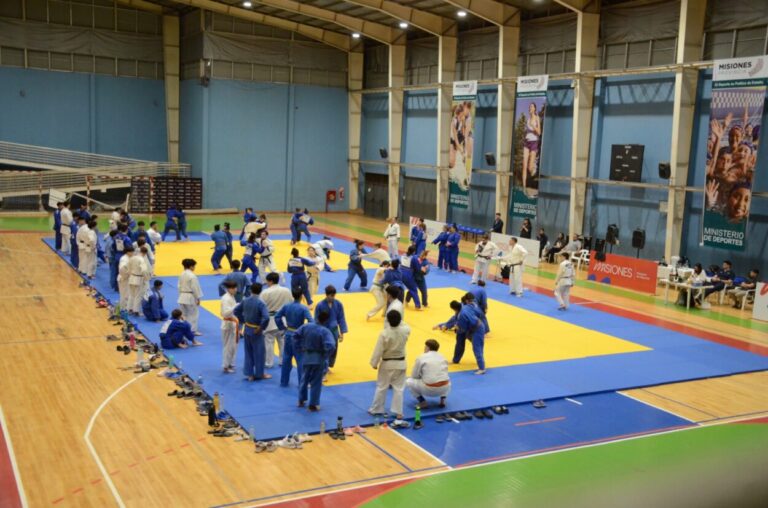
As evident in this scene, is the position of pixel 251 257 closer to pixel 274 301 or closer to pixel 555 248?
pixel 274 301

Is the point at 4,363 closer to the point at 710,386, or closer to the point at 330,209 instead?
the point at 710,386

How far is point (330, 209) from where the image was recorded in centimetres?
4866

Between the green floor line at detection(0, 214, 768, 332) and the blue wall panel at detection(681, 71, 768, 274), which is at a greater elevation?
the blue wall panel at detection(681, 71, 768, 274)

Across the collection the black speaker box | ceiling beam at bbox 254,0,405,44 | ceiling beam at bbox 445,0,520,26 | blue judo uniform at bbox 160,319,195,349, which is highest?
ceiling beam at bbox 254,0,405,44

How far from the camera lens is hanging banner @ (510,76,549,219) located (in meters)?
32.0

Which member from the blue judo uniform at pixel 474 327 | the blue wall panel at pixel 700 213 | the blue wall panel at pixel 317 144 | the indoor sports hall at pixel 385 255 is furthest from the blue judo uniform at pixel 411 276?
the blue wall panel at pixel 317 144

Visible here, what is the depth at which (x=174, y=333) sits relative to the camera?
15.9 m

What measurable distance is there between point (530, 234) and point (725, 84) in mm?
10814

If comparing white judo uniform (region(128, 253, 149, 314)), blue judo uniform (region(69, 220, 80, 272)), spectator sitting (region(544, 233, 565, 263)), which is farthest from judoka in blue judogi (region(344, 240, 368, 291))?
spectator sitting (region(544, 233, 565, 263))

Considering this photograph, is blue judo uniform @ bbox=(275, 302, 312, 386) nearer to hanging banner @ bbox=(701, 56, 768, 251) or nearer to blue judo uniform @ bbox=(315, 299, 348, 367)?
blue judo uniform @ bbox=(315, 299, 348, 367)

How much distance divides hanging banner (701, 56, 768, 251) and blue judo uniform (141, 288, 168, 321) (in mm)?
17731

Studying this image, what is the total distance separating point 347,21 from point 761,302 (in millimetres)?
26216

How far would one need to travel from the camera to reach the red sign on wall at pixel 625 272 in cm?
2531

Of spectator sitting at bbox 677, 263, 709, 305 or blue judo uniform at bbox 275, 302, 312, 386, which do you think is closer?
blue judo uniform at bbox 275, 302, 312, 386
